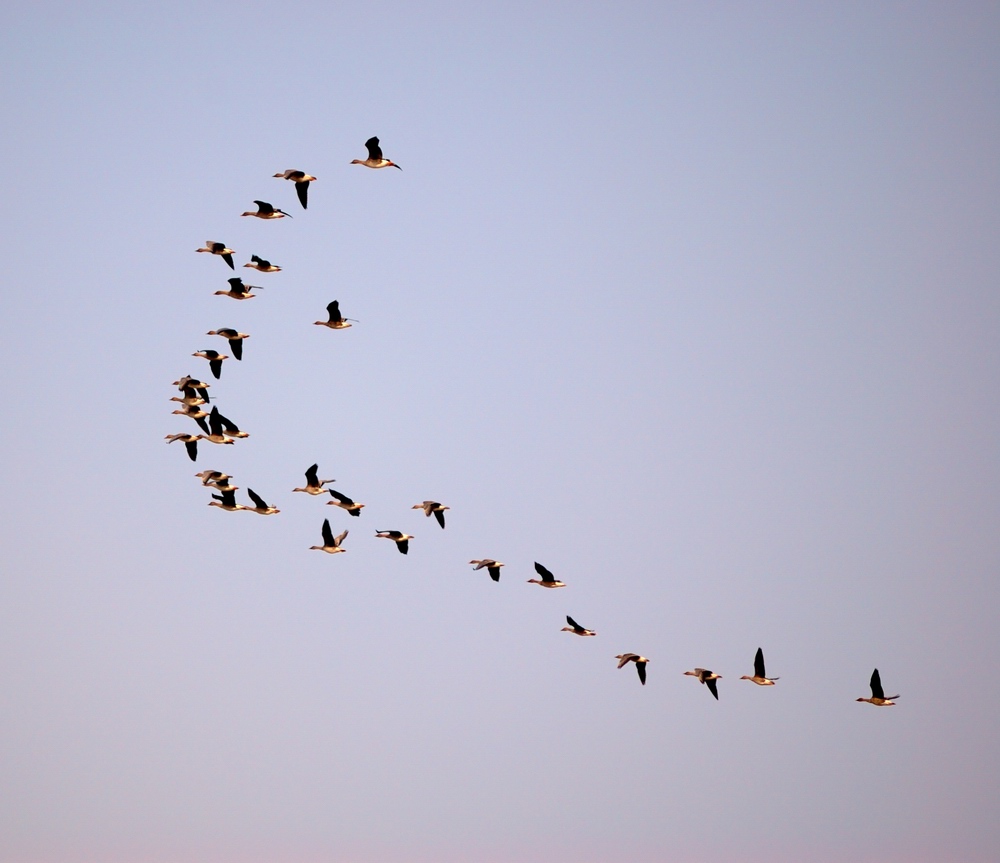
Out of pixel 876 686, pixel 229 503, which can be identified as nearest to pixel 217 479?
pixel 229 503

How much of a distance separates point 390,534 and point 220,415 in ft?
22.3

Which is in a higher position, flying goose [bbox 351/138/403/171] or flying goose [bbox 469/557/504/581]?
flying goose [bbox 351/138/403/171]

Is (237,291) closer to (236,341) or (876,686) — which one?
(236,341)

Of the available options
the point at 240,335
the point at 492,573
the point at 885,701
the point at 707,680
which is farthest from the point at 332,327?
the point at 885,701

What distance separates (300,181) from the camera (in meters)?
78.2

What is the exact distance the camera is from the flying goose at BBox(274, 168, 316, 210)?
7806cm

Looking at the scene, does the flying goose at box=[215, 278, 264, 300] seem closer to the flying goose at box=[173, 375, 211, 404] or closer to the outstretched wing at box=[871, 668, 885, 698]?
→ the flying goose at box=[173, 375, 211, 404]

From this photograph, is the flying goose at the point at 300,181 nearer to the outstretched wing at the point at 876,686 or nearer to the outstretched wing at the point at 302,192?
the outstretched wing at the point at 302,192

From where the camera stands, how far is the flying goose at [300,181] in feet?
256

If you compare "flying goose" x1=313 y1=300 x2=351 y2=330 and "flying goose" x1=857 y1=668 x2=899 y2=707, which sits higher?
"flying goose" x1=313 y1=300 x2=351 y2=330

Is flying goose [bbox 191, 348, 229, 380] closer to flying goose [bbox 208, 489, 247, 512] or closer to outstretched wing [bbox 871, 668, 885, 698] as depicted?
flying goose [bbox 208, 489, 247, 512]

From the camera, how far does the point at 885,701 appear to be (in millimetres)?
79562

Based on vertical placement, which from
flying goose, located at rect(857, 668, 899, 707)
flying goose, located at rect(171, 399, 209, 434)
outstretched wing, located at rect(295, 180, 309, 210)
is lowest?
flying goose, located at rect(857, 668, 899, 707)

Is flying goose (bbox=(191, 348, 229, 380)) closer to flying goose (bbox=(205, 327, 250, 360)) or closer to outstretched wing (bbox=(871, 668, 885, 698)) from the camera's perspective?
flying goose (bbox=(205, 327, 250, 360))
